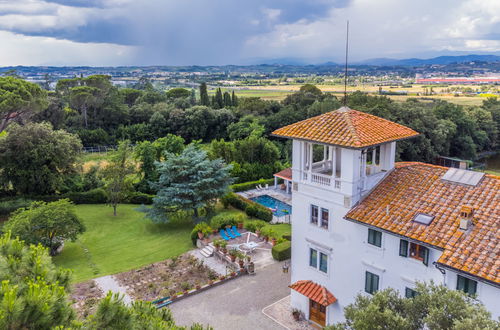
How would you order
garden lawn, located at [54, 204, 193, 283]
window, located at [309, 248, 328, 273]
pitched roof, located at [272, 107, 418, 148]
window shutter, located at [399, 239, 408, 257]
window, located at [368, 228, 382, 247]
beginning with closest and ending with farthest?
window shutter, located at [399, 239, 408, 257]
window, located at [368, 228, 382, 247]
pitched roof, located at [272, 107, 418, 148]
window, located at [309, 248, 328, 273]
garden lawn, located at [54, 204, 193, 283]

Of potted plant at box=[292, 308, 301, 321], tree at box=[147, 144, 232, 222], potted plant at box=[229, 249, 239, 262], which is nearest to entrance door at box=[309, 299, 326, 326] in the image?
potted plant at box=[292, 308, 301, 321]

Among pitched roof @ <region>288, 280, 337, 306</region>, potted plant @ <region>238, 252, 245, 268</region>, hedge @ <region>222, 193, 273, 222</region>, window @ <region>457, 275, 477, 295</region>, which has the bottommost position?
hedge @ <region>222, 193, 273, 222</region>

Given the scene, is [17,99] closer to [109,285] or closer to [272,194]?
[109,285]

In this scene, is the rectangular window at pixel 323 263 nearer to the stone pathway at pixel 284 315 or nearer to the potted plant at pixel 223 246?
the stone pathway at pixel 284 315

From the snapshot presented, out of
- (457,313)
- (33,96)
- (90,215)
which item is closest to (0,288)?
(457,313)

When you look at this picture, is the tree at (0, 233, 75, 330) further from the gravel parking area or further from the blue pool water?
the blue pool water

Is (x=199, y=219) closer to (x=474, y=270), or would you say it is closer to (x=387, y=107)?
(x=474, y=270)
